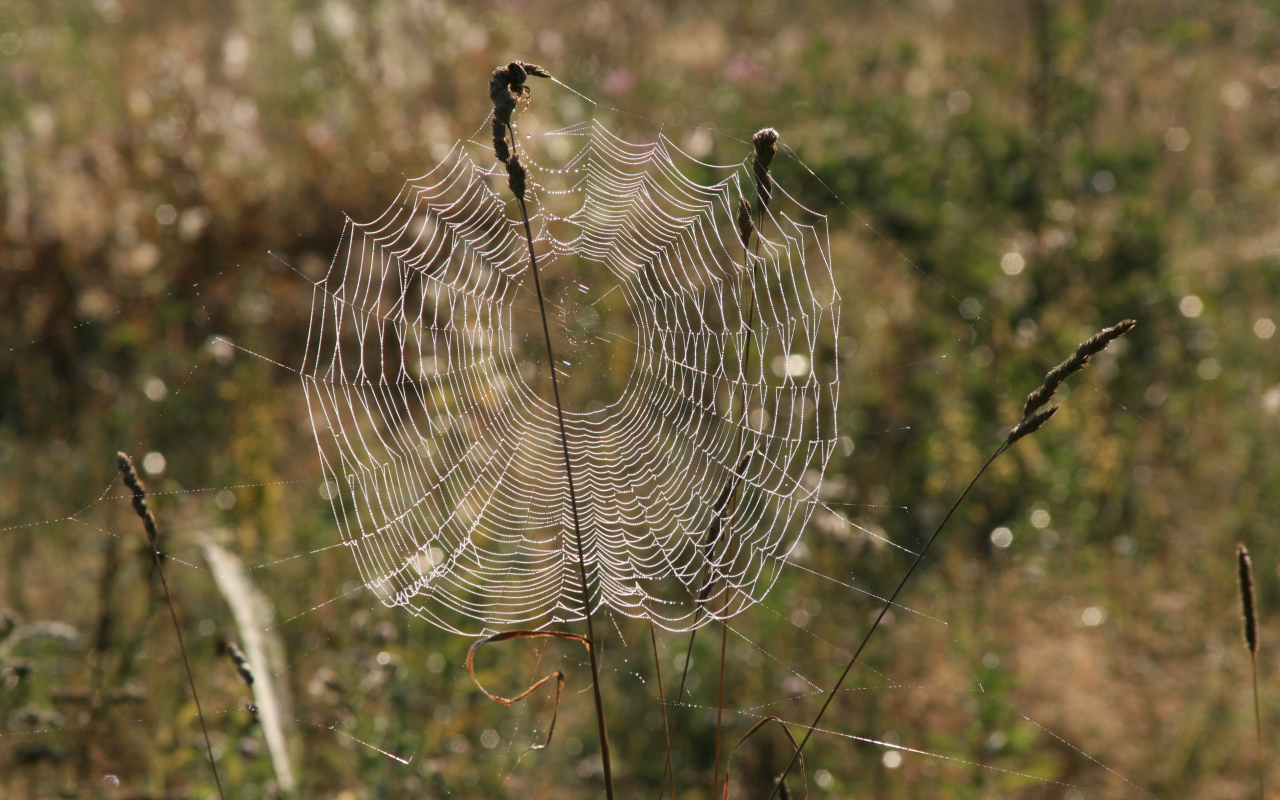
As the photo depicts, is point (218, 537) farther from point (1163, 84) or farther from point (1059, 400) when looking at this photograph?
point (1163, 84)

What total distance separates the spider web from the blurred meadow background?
232mm

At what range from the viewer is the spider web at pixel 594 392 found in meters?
3.16

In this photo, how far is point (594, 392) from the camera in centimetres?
435

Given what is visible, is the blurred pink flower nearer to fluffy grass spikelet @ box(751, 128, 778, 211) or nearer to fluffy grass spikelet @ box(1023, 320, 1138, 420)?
fluffy grass spikelet @ box(751, 128, 778, 211)

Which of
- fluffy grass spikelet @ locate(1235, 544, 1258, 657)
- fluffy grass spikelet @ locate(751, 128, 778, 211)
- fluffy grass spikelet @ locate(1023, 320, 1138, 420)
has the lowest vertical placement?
fluffy grass spikelet @ locate(1235, 544, 1258, 657)

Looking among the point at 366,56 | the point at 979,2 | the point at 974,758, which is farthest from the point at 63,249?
the point at 979,2

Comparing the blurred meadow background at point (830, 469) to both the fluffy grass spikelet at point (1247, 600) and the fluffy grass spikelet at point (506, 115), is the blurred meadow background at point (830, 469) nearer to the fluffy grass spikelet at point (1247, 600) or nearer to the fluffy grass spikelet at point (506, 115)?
the fluffy grass spikelet at point (506, 115)

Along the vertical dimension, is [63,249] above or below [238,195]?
below

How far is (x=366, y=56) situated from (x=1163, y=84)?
6.33 meters

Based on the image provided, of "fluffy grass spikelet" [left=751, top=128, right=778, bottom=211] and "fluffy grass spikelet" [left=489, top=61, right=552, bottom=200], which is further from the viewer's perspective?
"fluffy grass spikelet" [left=751, top=128, right=778, bottom=211]

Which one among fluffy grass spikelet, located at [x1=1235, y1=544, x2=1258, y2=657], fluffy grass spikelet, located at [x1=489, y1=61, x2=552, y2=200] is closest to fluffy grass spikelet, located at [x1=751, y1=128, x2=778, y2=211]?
fluffy grass spikelet, located at [x1=489, y1=61, x2=552, y2=200]

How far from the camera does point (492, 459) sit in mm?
3906

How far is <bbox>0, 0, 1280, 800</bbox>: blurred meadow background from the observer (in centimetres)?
277

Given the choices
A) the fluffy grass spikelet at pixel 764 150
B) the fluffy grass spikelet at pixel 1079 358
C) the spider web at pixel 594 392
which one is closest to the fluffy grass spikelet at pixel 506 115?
the fluffy grass spikelet at pixel 764 150
